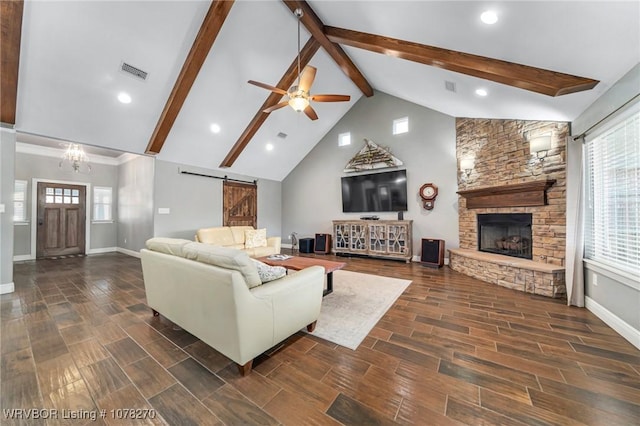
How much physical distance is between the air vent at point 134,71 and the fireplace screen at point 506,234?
654cm

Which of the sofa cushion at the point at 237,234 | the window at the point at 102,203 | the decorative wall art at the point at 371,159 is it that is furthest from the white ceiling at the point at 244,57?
the window at the point at 102,203

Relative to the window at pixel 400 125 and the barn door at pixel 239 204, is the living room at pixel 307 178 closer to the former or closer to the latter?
the window at pixel 400 125

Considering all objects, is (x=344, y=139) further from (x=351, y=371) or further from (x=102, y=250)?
(x=102, y=250)

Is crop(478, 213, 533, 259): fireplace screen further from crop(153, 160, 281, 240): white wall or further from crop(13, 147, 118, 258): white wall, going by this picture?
crop(13, 147, 118, 258): white wall

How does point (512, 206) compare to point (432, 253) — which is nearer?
point (512, 206)

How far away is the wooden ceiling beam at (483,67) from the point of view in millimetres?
2510

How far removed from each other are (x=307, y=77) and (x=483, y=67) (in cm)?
224

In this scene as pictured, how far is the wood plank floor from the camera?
1.39 meters

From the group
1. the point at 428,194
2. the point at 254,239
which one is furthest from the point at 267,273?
the point at 428,194

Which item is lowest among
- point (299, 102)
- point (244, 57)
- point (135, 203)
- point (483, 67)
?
point (135, 203)

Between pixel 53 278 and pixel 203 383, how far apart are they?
4.71m

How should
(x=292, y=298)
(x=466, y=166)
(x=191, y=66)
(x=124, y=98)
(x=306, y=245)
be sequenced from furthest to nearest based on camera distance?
1. (x=306, y=245)
2. (x=466, y=166)
3. (x=124, y=98)
4. (x=191, y=66)
5. (x=292, y=298)

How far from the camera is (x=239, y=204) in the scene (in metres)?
6.96

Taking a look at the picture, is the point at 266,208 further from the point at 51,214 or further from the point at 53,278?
the point at 51,214
